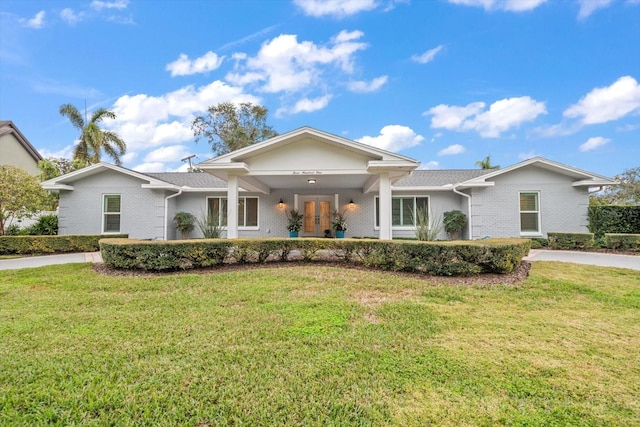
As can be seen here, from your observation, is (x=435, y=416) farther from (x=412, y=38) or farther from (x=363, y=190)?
(x=412, y=38)

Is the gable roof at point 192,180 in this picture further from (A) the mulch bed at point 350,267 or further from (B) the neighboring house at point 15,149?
(B) the neighboring house at point 15,149

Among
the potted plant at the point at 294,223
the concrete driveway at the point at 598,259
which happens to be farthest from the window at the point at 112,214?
the concrete driveway at the point at 598,259

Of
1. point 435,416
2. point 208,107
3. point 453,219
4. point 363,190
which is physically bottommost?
point 435,416

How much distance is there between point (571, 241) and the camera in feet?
37.9

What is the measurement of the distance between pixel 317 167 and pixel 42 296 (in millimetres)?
7051

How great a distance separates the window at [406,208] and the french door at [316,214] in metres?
2.57

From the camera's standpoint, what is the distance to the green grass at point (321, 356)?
2.40 meters

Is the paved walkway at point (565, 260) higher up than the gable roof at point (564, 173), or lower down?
lower down

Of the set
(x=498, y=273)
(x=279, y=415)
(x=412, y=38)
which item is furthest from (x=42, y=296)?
(x=412, y=38)

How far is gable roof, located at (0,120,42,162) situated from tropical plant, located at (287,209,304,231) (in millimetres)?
Result: 20567

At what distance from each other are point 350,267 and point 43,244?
1161 cm

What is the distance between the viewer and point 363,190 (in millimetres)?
14883

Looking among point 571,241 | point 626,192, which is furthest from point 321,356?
point 626,192

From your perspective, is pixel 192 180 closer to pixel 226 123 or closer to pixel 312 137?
pixel 312 137
